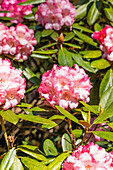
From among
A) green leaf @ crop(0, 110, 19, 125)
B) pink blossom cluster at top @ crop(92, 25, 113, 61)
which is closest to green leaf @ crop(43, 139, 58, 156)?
green leaf @ crop(0, 110, 19, 125)

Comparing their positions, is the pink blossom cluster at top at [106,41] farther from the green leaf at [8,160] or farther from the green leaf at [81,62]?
the green leaf at [8,160]

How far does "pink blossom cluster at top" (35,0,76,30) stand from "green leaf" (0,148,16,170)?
33.8 inches

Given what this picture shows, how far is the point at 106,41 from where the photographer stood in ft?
4.69

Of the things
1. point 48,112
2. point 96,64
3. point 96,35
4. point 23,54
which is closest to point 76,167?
point 48,112

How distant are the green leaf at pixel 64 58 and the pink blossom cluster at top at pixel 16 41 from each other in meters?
0.16

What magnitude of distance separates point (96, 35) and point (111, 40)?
0.13 m

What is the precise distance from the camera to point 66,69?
108 cm

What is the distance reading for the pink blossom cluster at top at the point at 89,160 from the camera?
871mm

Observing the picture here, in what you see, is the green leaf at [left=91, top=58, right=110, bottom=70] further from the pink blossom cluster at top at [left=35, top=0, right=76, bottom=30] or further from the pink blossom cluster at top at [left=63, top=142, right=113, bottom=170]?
the pink blossom cluster at top at [left=63, top=142, right=113, bottom=170]

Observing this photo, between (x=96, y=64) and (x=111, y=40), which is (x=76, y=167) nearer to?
(x=96, y=64)

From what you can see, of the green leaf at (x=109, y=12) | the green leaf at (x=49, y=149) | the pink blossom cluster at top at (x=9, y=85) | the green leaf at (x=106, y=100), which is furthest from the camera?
the green leaf at (x=109, y=12)

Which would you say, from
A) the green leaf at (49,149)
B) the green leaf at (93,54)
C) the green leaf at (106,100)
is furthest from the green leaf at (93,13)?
the green leaf at (49,149)

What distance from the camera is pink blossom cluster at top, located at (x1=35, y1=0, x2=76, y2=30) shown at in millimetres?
1556

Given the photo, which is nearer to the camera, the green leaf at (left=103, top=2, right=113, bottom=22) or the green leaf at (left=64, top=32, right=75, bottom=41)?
the green leaf at (left=64, top=32, right=75, bottom=41)
